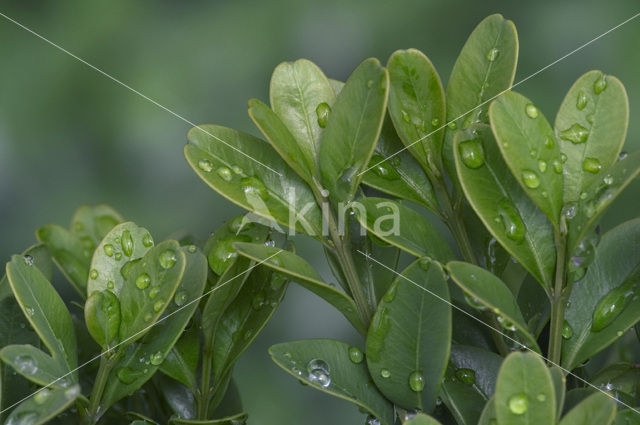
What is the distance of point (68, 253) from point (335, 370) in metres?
0.25

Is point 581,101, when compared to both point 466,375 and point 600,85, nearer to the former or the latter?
point 600,85

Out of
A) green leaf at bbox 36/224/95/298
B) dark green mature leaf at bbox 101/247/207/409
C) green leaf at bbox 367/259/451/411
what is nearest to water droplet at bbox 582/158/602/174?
green leaf at bbox 367/259/451/411

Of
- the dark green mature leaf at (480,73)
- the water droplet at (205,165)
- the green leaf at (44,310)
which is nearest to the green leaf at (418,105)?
the dark green mature leaf at (480,73)

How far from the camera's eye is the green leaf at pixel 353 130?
36 cm

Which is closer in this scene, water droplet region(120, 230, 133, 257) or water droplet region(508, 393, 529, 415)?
water droplet region(508, 393, 529, 415)

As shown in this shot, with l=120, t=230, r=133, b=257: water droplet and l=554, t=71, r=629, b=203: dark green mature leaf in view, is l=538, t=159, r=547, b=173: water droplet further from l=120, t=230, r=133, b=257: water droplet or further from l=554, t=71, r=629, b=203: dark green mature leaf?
l=120, t=230, r=133, b=257: water droplet

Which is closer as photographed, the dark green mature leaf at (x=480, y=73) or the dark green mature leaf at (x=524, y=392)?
the dark green mature leaf at (x=524, y=392)

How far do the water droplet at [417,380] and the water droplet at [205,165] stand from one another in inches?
6.2

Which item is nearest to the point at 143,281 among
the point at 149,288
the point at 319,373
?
the point at 149,288

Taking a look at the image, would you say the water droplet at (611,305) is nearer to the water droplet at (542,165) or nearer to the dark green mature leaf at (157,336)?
the water droplet at (542,165)

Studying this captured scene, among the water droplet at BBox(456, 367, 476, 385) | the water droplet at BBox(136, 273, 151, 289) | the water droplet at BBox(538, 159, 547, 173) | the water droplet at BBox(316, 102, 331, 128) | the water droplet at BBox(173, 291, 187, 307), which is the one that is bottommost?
the water droplet at BBox(456, 367, 476, 385)

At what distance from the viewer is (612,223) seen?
635 millimetres

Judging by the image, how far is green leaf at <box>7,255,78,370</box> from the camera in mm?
351

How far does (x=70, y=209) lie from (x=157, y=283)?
41 cm
